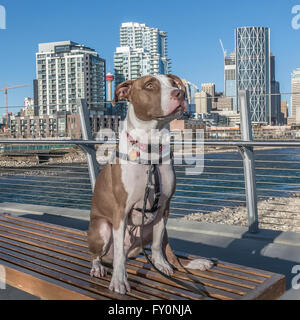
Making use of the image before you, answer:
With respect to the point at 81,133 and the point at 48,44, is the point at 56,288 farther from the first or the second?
the point at 48,44

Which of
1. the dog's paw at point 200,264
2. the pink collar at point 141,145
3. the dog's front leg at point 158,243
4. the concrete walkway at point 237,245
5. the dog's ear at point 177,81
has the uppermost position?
the dog's ear at point 177,81

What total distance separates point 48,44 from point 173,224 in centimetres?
15960

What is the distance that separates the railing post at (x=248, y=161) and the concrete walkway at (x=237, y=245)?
14 cm

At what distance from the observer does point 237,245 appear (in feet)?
11.3

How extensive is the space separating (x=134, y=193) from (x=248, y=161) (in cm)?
192

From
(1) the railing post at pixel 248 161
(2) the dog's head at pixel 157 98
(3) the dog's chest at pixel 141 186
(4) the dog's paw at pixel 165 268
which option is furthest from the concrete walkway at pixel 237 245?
(2) the dog's head at pixel 157 98

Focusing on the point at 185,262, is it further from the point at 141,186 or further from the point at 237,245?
the point at 237,245

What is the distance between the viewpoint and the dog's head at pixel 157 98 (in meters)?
1.82

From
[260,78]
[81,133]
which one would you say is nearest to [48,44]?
[260,78]

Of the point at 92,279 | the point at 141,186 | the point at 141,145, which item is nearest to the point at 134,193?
the point at 141,186

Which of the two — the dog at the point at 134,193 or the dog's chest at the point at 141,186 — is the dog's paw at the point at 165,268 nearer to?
the dog at the point at 134,193

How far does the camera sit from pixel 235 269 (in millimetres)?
1996

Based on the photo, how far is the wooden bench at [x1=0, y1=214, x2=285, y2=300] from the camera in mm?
1729

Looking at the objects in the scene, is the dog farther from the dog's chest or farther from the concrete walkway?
the concrete walkway
